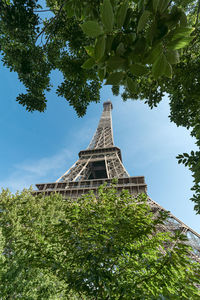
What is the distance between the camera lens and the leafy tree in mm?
2877

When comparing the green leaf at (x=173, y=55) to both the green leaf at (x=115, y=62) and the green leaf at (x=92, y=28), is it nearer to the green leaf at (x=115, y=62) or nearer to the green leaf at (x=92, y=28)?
the green leaf at (x=115, y=62)

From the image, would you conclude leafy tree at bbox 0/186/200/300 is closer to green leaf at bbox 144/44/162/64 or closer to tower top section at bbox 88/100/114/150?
green leaf at bbox 144/44/162/64

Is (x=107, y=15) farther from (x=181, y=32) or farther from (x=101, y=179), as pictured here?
(x=101, y=179)

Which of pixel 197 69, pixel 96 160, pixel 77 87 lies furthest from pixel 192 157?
pixel 96 160

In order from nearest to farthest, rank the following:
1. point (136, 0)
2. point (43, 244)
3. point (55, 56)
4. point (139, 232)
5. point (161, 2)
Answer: point (161, 2), point (136, 0), point (139, 232), point (43, 244), point (55, 56)

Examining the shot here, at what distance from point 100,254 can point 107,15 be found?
12.7 ft

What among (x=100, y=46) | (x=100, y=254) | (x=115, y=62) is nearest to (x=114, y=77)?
(x=115, y=62)

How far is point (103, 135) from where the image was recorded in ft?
142

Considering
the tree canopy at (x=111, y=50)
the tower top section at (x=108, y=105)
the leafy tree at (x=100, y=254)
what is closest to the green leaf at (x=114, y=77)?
the tree canopy at (x=111, y=50)

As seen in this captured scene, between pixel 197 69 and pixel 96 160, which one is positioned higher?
pixel 96 160

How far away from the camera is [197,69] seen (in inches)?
116

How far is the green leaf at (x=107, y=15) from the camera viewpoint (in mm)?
551

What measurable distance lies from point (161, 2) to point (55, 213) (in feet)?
48.6

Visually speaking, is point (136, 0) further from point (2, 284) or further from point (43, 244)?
point (2, 284)
